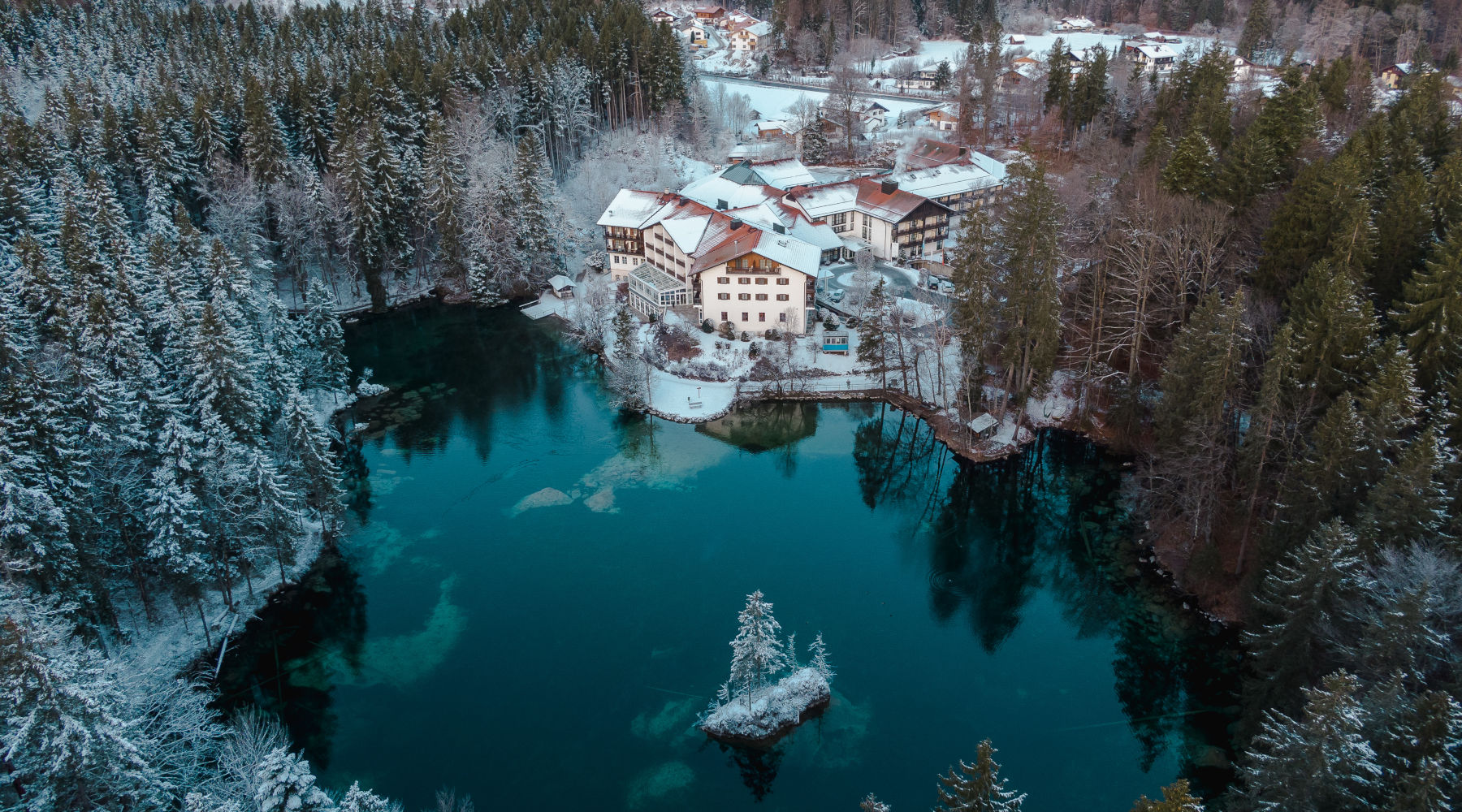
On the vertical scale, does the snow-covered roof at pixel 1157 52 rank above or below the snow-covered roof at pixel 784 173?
above

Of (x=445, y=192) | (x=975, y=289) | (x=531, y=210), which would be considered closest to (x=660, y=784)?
(x=975, y=289)

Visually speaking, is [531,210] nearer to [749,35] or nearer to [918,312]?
[918,312]

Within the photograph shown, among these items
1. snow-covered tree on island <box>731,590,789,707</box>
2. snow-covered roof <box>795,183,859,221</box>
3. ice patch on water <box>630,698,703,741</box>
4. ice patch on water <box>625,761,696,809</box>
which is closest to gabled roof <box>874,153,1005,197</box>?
snow-covered roof <box>795,183,859,221</box>

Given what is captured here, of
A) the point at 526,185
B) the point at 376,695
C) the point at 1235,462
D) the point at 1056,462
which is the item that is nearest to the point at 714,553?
the point at 376,695

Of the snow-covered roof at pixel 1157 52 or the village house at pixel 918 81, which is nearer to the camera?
the snow-covered roof at pixel 1157 52

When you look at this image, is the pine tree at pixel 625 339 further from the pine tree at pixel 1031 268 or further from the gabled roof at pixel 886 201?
the gabled roof at pixel 886 201

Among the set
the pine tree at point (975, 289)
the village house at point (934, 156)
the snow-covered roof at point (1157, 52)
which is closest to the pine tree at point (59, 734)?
the pine tree at point (975, 289)
